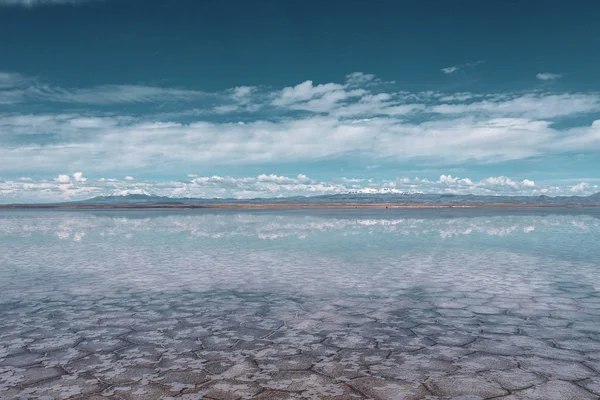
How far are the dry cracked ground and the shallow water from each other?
0.02m

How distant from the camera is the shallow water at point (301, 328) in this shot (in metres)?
4.24

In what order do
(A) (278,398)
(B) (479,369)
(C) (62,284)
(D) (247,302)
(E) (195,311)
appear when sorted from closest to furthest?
(A) (278,398), (B) (479,369), (E) (195,311), (D) (247,302), (C) (62,284)

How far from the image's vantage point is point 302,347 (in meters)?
5.28

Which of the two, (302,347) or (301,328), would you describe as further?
(301,328)

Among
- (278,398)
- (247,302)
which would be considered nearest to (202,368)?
(278,398)

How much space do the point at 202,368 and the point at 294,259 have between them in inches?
315

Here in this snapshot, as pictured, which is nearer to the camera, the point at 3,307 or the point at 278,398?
the point at 278,398

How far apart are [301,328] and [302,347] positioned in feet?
2.60

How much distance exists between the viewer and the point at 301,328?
19.9 feet

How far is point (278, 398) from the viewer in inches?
155

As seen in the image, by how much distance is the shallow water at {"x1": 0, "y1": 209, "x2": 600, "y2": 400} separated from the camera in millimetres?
4238

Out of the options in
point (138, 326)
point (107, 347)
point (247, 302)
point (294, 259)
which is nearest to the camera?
point (107, 347)

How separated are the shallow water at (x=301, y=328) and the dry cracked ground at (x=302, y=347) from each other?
2cm

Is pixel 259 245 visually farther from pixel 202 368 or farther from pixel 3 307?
pixel 202 368
